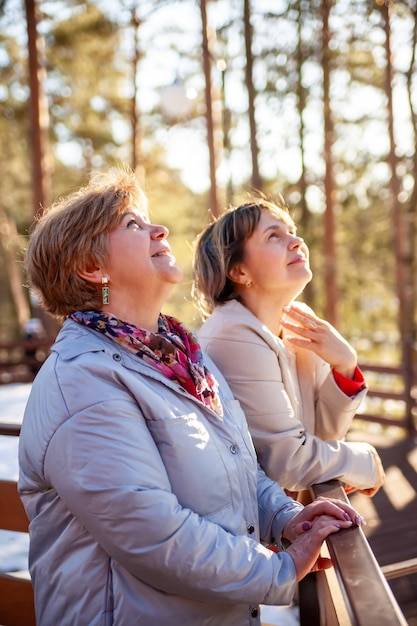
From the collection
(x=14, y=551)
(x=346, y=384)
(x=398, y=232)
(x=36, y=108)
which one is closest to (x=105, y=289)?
(x=346, y=384)

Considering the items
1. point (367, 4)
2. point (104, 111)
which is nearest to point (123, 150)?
point (104, 111)

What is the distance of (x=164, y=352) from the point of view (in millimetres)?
1610

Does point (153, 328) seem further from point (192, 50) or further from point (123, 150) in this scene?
point (123, 150)

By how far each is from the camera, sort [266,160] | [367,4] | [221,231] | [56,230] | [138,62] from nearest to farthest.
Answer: [56,230] → [221,231] → [367,4] → [138,62] → [266,160]

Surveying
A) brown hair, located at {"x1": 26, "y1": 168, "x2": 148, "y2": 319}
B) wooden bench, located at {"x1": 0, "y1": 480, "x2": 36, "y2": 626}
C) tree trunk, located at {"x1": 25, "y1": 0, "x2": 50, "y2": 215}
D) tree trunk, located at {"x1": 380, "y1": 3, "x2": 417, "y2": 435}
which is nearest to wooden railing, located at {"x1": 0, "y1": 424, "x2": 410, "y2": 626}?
wooden bench, located at {"x1": 0, "y1": 480, "x2": 36, "y2": 626}

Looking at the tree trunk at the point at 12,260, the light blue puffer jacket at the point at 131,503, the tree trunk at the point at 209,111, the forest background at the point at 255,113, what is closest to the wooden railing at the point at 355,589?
the light blue puffer jacket at the point at 131,503

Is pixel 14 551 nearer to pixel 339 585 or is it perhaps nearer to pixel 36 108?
pixel 339 585

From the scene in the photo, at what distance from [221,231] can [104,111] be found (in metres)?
13.8

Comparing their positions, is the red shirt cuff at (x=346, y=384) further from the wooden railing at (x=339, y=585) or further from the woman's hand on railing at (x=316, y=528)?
the woman's hand on railing at (x=316, y=528)

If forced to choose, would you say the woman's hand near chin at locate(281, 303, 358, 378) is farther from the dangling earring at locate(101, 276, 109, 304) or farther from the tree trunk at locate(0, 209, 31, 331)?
the tree trunk at locate(0, 209, 31, 331)

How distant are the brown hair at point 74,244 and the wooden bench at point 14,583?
25.4 inches

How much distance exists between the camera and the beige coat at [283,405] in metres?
1.92

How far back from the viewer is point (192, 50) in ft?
44.0

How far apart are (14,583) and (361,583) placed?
1.31 meters
